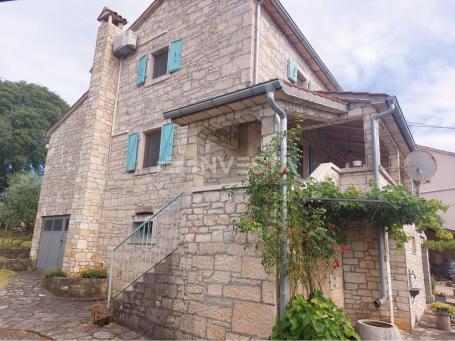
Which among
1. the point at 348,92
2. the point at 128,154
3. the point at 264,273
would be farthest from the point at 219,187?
the point at 128,154

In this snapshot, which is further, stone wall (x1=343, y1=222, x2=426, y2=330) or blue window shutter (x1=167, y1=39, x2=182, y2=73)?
blue window shutter (x1=167, y1=39, x2=182, y2=73)

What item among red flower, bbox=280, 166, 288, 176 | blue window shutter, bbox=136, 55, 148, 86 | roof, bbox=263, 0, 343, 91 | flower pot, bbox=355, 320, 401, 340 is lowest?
flower pot, bbox=355, 320, 401, 340

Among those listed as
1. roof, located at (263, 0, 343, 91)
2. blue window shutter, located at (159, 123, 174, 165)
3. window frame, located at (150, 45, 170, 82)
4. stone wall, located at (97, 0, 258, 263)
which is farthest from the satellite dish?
window frame, located at (150, 45, 170, 82)

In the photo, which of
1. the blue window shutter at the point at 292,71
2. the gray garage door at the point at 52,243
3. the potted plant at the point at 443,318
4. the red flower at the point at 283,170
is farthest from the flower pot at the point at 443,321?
the gray garage door at the point at 52,243

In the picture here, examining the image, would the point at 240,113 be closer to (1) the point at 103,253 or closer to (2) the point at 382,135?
(2) the point at 382,135

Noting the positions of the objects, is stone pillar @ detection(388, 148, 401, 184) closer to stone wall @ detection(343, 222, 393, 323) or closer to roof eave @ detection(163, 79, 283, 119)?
stone wall @ detection(343, 222, 393, 323)

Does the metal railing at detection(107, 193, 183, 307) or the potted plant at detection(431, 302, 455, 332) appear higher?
the metal railing at detection(107, 193, 183, 307)

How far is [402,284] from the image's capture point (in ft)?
19.9

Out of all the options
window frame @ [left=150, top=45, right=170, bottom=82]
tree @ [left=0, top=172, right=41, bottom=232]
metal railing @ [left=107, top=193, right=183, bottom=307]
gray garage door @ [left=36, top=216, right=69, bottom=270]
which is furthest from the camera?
tree @ [left=0, top=172, right=41, bottom=232]

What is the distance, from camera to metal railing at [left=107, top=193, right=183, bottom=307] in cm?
589

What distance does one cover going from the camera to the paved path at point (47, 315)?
5.29m

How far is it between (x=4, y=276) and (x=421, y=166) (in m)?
11.7

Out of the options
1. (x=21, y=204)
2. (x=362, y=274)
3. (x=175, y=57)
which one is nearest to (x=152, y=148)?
(x=175, y=57)

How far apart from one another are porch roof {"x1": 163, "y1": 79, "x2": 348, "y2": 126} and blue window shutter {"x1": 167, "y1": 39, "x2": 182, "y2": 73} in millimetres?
4023
